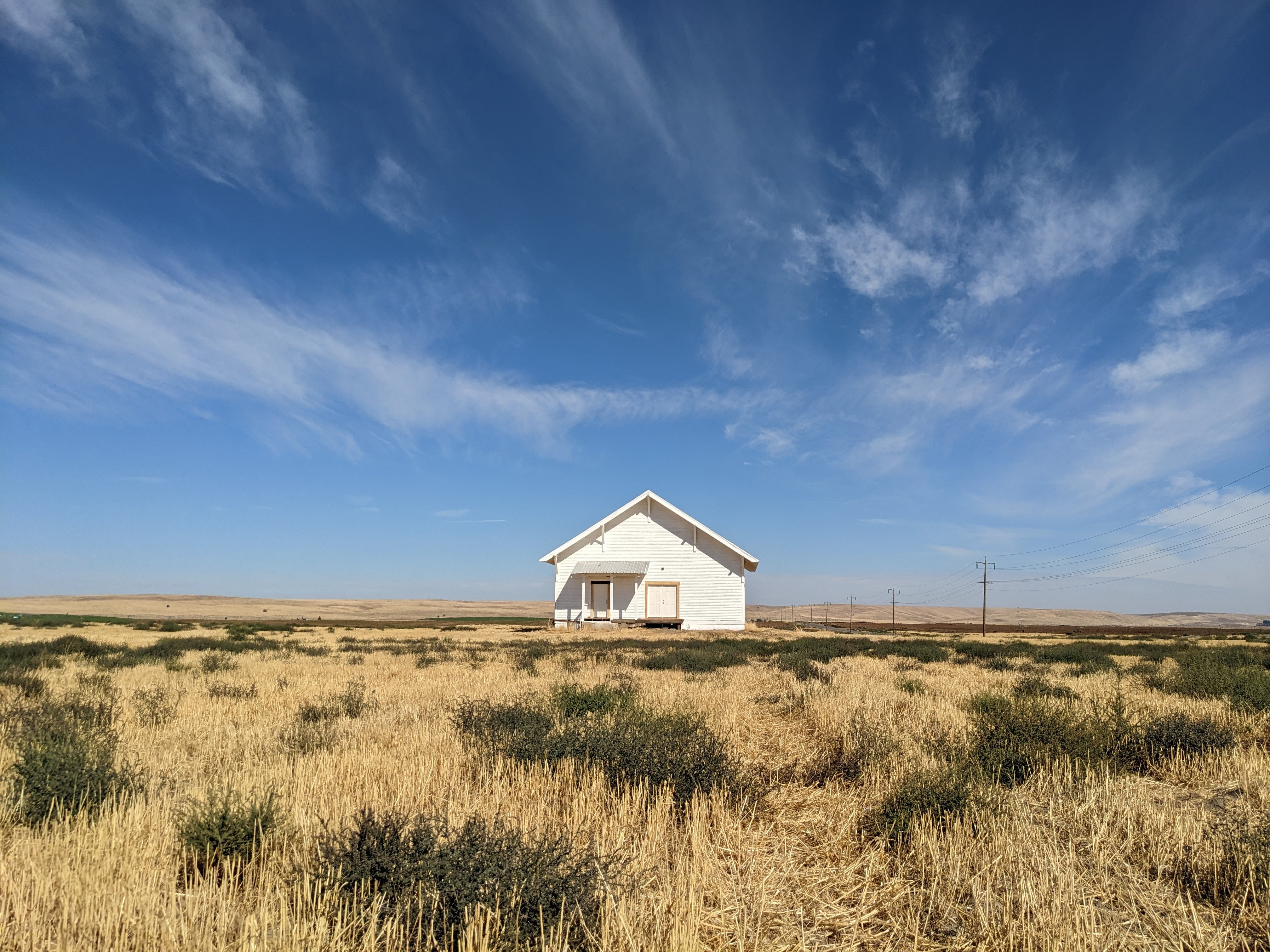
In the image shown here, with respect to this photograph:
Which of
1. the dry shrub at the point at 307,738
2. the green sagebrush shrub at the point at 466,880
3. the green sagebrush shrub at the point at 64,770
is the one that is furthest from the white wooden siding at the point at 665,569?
the green sagebrush shrub at the point at 466,880

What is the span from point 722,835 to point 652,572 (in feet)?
115

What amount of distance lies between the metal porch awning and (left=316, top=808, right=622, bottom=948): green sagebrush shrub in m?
33.8

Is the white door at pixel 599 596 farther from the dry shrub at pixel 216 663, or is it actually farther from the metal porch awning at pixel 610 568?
the dry shrub at pixel 216 663

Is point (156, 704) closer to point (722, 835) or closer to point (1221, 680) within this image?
point (722, 835)

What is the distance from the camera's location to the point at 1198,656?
20.0 m

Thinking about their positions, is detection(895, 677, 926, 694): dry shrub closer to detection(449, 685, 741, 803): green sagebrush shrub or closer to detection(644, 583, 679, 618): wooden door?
detection(449, 685, 741, 803): green sagebrush shrub

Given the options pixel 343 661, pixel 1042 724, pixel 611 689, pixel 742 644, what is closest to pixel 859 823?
pixel 1042 724

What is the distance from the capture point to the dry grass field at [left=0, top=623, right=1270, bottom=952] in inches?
138

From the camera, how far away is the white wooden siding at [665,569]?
39062 mm

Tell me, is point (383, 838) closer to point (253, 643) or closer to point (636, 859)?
point (636, 859)

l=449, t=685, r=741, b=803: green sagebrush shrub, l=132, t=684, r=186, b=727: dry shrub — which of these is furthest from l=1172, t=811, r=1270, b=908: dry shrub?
l=132, t=684, r=186, b=727: dry shrub

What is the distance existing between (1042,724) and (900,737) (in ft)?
4.91

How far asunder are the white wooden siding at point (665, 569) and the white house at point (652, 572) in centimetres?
4

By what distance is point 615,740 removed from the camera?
6.96 metres
